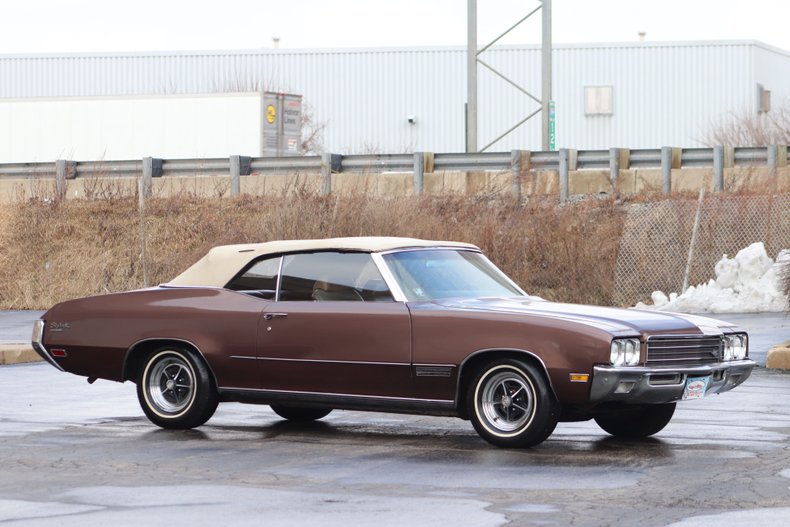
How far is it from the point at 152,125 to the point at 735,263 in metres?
20.9

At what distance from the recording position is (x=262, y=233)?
31344 millimetres

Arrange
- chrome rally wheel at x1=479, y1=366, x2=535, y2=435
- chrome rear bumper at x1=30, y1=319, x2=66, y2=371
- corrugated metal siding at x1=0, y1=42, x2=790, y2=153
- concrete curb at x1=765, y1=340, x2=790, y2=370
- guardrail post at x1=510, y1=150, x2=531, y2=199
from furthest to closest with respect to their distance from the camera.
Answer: corrugated metal siding at x1=0, y1=42, x2=790, y2=153 → guardrail post at x1=510, y1=150, x2=531, y2=199 → concrete curb at x1=765, y1=340, x2=790, y2=370 → chrome rear bumper at x1=30, y1=319, x2=66, y2=371 → chrome rally wheel at x1=479, y1=366, x2=535, y2=435

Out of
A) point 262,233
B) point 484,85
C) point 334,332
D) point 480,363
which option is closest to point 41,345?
point 334,332

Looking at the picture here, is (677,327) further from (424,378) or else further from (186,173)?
(186,173)

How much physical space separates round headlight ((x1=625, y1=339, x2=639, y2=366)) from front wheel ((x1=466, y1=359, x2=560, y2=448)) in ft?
1.77

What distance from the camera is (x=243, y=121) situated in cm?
4219

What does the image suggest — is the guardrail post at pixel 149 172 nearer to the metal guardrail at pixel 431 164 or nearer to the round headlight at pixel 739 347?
the metal guardrail at pixel 431 164

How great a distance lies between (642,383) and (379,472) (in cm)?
183

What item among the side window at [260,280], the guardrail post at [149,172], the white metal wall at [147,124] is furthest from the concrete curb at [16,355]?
the white metal wall at [147,124]

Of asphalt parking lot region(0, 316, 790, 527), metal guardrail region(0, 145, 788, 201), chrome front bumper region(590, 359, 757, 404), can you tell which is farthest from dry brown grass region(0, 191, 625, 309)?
chrome front bumper region(590, 359, 757, 404)

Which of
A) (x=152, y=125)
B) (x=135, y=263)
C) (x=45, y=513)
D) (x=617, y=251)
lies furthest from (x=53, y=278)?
(x=45, y=513)

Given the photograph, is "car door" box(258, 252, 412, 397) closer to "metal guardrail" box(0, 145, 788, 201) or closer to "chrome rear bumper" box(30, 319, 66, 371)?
"chrome rear bumper" box(30, 319, 66, 371)

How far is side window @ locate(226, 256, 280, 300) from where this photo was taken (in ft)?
36.7

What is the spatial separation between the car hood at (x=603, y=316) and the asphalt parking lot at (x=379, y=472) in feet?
2.59
